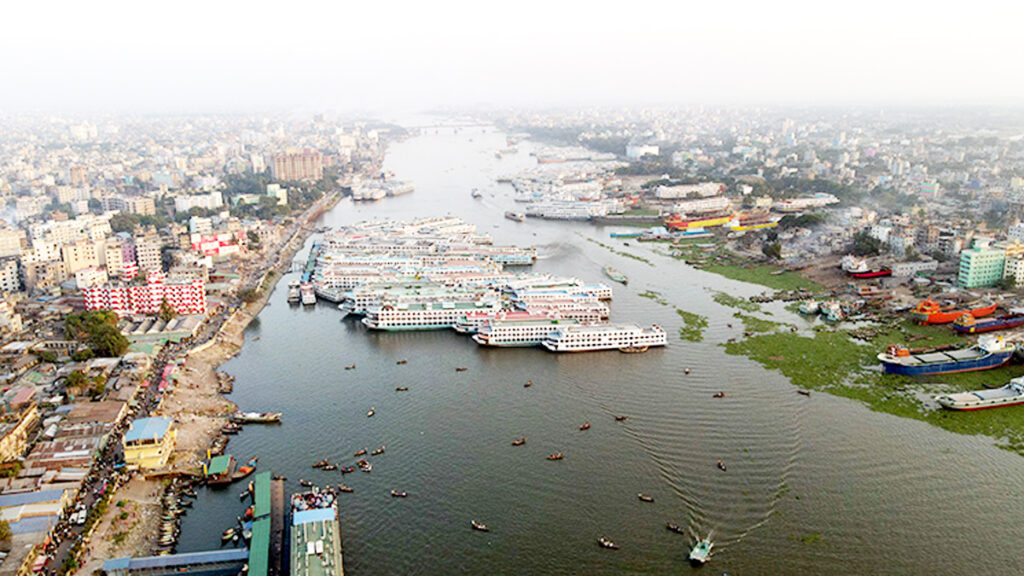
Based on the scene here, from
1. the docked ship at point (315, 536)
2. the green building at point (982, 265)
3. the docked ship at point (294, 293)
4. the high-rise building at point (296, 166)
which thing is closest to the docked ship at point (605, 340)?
the docked ship at point (315, 536)

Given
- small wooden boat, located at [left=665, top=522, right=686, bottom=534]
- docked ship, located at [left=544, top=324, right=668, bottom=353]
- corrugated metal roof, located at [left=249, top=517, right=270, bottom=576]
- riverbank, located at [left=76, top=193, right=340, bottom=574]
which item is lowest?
riverbank, located at [left=76, top=193, right=340, bottom=574]

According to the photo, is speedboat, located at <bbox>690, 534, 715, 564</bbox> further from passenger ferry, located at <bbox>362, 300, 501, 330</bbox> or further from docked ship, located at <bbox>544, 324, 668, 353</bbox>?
passenger ferry, located at <bbox>362, 300, 501, 330</bbox>

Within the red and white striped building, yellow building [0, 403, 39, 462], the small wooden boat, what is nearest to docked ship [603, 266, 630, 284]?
the red and white striped building

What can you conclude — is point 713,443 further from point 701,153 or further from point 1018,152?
point 701,153

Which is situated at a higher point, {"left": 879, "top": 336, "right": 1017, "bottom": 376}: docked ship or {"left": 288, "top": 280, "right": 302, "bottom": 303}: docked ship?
{"left": 879, "top": 336, "right": 1017, "bottom": 376}: docked ship

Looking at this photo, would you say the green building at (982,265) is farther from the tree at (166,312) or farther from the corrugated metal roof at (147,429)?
the tree at (166,312)

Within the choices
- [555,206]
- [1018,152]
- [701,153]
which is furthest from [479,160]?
[1018,152]

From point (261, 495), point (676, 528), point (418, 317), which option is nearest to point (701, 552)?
point (676, 528)
